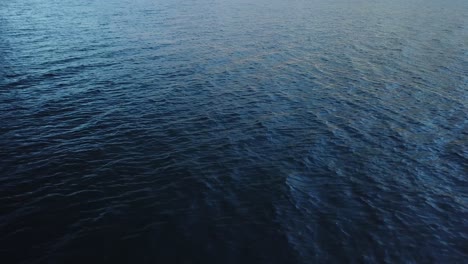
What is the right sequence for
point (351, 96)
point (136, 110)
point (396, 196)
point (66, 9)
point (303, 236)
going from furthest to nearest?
point (66, 9), point (351, 96), point (136, 110), point (396, 196), point (303, 236)

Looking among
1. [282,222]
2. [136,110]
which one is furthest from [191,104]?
[282,222]

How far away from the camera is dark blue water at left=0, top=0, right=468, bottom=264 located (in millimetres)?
19078

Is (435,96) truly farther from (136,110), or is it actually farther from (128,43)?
(128,43)

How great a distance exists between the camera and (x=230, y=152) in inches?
1079

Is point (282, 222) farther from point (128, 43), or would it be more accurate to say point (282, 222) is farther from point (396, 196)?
point (128, 43)

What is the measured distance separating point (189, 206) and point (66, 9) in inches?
3108

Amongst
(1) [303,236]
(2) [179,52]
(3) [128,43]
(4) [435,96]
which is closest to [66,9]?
(3) [128,43]

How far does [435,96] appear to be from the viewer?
3834cm

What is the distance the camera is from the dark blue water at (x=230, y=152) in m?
19.1

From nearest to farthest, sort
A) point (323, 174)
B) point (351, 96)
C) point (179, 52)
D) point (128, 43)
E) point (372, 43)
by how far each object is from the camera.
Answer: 1. point (323, 174)
2. point (351, 96)
3. point (179, 52)
4. point (128, 43)
5. point (372, 43)

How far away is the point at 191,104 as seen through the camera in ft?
116

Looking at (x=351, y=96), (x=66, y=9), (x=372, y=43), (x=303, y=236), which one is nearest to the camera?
(x=303, y=236)

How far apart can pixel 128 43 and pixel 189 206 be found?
135 feet

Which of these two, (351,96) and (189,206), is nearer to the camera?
(189,206)
